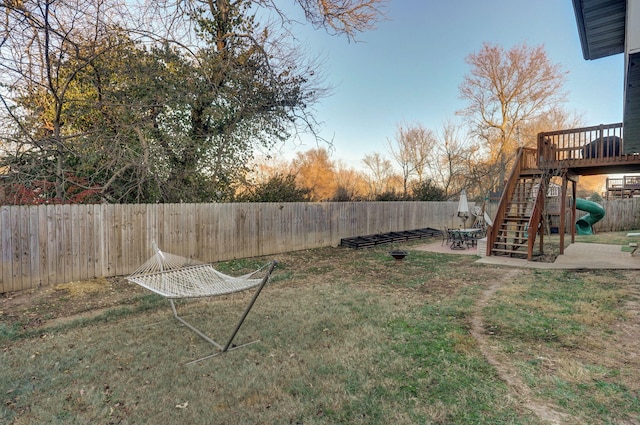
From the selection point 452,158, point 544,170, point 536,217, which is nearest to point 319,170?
point 452,158

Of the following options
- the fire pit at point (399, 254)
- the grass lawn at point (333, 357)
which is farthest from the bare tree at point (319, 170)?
the grass lawn at point (333, 357)

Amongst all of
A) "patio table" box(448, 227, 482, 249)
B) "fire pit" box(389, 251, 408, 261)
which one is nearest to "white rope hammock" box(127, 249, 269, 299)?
"fire pit" box(389, 251, 408, 261)

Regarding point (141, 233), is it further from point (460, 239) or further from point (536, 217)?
point (536, 217)

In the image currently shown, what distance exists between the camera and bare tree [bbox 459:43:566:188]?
60.8 feet

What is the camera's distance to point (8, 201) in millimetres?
5438

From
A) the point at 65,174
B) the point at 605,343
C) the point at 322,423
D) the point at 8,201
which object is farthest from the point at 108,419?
the point at 65,174

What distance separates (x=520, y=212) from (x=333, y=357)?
27.5 ft

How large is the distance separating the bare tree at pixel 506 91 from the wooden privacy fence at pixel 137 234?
13620 millimetres

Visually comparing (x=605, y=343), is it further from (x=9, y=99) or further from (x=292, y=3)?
(x=9, y=99)

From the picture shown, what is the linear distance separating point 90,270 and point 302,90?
633 cm

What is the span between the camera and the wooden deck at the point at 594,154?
7.89m

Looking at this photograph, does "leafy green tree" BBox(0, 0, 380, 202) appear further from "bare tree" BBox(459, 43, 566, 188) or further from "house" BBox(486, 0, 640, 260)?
"bare tree" BBox(459, 43, 566, 188)

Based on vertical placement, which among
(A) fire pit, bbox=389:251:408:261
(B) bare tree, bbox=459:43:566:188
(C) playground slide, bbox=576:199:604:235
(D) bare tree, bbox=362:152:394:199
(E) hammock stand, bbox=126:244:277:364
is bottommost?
(A) fire pit, bbox=389:251:408:261

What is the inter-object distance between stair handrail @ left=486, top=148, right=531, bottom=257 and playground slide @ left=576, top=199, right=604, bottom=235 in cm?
671
